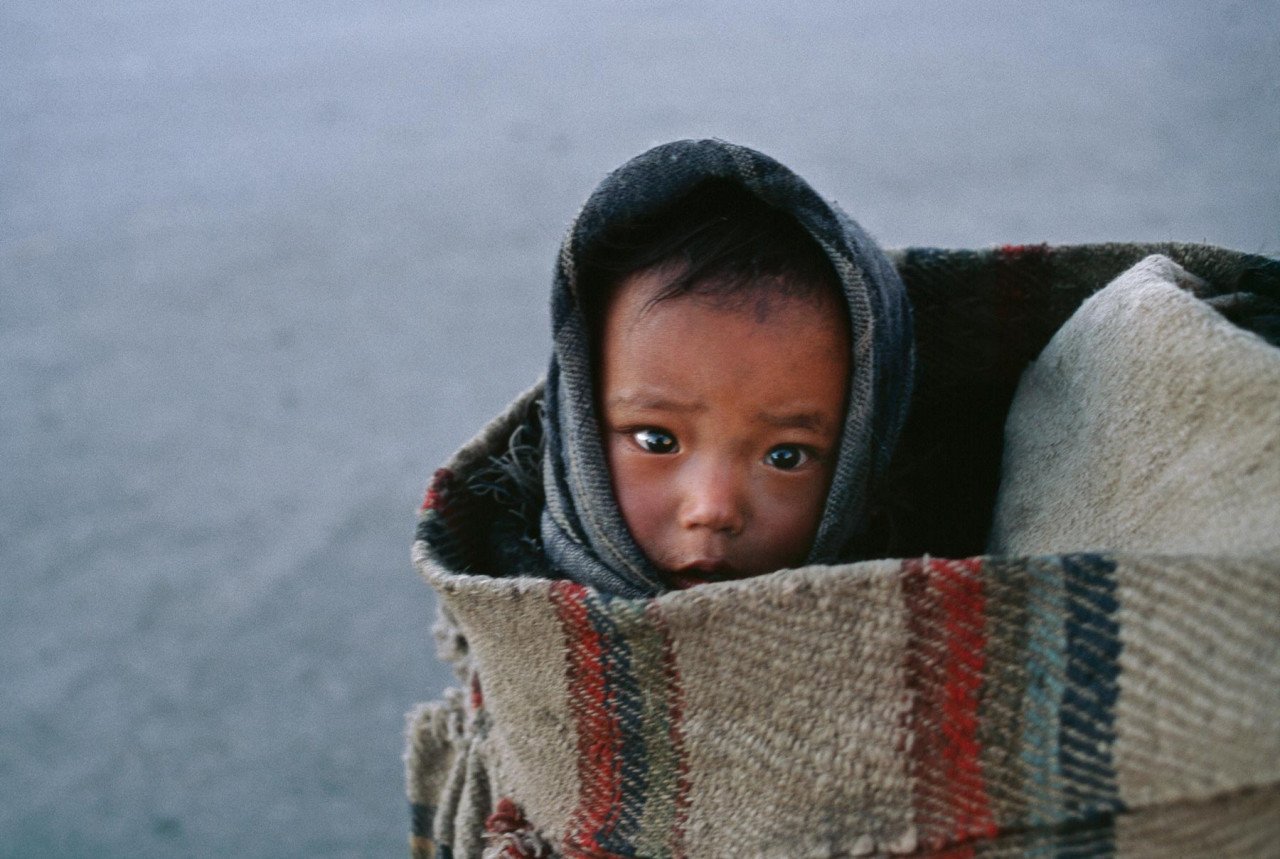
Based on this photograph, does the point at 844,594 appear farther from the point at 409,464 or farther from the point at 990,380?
the point at 409,464

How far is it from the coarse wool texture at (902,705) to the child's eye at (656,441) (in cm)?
15

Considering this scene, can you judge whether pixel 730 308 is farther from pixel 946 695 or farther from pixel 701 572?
pixel 946 695

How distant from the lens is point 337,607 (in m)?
1.30

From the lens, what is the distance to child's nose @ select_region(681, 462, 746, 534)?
0.69 meters

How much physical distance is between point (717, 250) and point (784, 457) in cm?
14

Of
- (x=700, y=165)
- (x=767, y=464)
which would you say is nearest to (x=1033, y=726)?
(x=767, y=464)

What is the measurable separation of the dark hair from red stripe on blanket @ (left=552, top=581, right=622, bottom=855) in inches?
9.3

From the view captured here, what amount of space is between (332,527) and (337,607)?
0.13 meters

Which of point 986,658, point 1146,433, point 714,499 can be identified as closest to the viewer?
point 986,658

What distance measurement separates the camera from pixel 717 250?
719 mm

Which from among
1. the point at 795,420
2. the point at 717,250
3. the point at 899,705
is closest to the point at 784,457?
the point at 795,420

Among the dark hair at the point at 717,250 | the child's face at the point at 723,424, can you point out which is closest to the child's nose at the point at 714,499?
the child's face at the point at 723,424

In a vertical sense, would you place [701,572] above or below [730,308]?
below

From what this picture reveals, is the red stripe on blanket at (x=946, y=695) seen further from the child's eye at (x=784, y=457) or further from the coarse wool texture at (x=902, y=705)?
the child's eye at (x=784, y=457)
